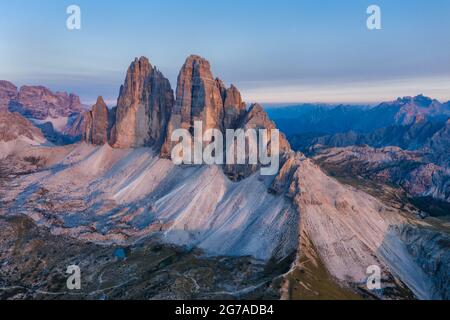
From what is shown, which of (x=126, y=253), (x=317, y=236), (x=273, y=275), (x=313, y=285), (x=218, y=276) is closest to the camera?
(x=313, y=285)

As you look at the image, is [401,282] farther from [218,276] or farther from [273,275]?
[218,276]

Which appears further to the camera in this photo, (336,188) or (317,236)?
(336,188)

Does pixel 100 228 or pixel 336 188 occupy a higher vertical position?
pixel 336 188

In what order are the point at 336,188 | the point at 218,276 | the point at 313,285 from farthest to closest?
the point at 336,188 → the point at 218,276 → the point at 313,285
